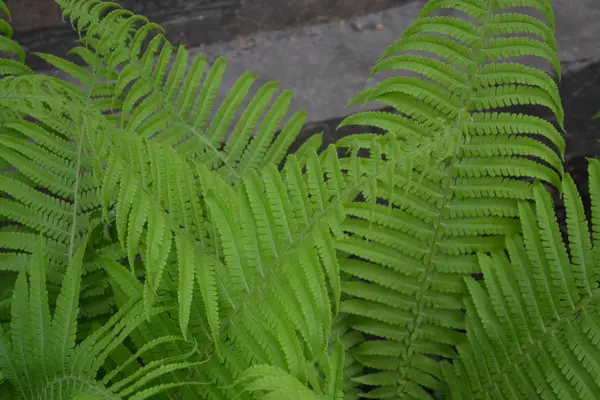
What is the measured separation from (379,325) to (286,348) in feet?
1.45

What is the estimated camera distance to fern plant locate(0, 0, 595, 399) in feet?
2.60

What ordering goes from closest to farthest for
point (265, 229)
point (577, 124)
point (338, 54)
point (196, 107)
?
1. point (265, 229)
2. point (196, 107)
3. point (577, 124)
4. point (338, 54)

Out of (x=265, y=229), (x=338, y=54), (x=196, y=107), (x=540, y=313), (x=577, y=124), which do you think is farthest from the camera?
(x=338, y=54)

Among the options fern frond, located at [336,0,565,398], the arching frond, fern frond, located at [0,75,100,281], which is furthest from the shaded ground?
the arching frond

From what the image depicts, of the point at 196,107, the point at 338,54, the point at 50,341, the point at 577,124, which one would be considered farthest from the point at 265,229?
the point at 577,124

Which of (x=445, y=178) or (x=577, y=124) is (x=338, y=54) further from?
(x=445, y=178)

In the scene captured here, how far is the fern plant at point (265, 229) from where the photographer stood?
0.79 metres

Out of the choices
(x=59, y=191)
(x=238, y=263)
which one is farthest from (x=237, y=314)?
(x=59, y=191)

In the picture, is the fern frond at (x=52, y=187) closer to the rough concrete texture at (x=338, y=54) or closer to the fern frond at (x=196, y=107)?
the fern frond at (x=196, y=107)

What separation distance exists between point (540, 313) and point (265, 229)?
1.89 ft

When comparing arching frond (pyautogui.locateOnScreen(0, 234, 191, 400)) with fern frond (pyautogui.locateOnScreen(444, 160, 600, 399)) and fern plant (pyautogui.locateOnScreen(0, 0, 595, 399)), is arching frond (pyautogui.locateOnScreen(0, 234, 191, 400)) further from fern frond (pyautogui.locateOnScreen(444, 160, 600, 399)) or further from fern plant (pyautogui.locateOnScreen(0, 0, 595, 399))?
fern frond (pyautogui.locateOnScreen(444, 160, 600, 399))

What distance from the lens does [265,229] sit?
800 millimetres

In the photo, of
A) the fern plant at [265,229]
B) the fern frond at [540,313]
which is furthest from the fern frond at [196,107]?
the fern frond at [540,313]

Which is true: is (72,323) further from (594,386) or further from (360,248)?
(594,386)
